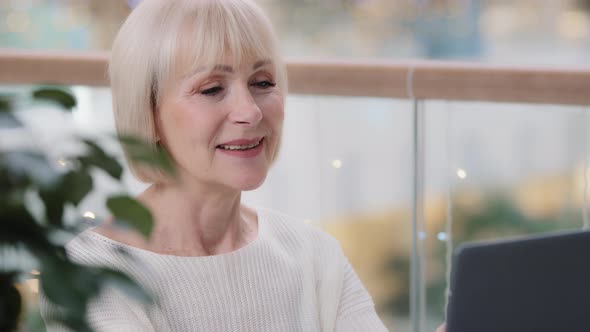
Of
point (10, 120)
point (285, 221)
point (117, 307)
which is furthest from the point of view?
point (285, 221)

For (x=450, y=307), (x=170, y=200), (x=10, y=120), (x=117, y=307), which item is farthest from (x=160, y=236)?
(x=10, y=120)

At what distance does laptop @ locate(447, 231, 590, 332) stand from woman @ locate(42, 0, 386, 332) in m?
0.49

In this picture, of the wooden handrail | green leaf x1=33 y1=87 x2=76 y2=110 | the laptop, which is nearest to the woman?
the wooden handrail

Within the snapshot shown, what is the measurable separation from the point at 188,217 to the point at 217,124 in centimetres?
15

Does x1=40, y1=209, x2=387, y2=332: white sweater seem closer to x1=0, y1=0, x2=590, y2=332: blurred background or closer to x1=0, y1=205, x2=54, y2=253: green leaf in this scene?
x1=0, y1=0, x2=590, y2=332: blurred background

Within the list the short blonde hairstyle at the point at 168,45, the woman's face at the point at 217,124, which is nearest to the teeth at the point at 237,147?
the woman's face at the point at 217,124

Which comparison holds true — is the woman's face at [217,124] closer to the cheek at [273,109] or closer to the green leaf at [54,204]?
the cheek at [273,109]

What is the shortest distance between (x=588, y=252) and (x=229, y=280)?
61 centimetres

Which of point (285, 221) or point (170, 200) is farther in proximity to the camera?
point (285, 221)

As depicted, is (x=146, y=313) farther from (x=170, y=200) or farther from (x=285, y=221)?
(x=285, y=221)

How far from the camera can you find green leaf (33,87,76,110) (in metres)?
0.61

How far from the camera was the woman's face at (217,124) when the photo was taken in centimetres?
136

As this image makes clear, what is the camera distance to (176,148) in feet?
4.54

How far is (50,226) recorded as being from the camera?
558mm
